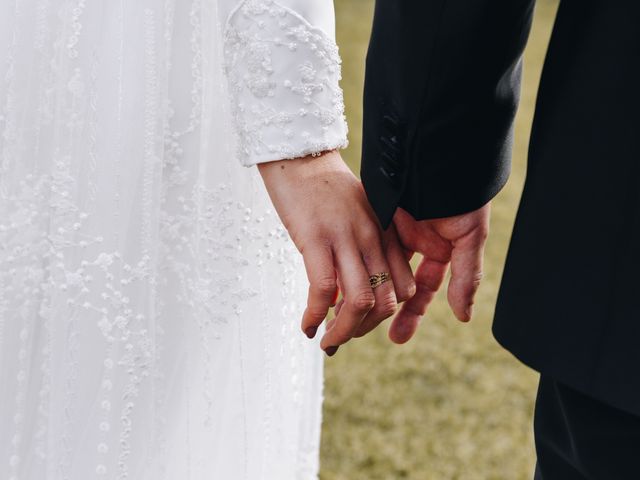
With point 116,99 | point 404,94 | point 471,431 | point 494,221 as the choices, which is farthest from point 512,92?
point 494,221

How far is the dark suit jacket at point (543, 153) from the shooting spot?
1.00 meters

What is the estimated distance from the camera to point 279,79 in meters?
1.22

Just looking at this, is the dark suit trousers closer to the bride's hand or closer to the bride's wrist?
the bride's hand

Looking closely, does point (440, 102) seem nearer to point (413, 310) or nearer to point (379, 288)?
point (379, 288)

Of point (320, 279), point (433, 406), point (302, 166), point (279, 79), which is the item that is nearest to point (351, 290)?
point (320, 279)

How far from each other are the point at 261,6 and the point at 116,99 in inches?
8.7

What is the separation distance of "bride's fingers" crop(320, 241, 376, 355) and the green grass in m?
A: 1.40

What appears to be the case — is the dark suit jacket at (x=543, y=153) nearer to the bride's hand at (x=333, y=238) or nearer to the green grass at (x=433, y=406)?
the bride's hand at (x=333, y=238)

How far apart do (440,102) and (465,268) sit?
26cm

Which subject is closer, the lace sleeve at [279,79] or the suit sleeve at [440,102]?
the suit sleeve at [440,102]

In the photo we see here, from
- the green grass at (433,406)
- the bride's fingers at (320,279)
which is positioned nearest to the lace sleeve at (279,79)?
the bride's fingers at (320,279)

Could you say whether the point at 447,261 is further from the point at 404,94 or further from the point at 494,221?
the point at 494,221

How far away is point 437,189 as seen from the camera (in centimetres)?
119

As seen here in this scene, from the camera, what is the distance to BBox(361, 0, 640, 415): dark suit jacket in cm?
100
